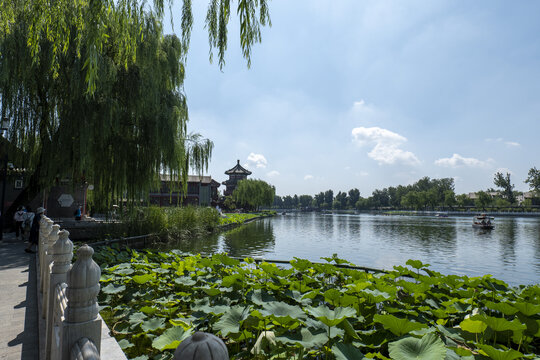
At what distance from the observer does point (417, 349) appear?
193cm

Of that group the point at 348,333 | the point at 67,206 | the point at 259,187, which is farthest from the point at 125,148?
the point at 259,187

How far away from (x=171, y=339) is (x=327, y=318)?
1219mm

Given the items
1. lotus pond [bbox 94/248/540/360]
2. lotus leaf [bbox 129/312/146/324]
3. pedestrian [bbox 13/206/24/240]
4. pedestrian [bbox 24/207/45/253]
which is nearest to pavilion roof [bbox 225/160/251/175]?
pedestrian [bbox 13/206/24/240]

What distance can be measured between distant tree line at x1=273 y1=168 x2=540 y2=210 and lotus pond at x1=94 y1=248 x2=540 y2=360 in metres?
76.0

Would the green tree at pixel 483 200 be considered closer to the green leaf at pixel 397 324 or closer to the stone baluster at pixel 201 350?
the green leaf at pixel 397 324

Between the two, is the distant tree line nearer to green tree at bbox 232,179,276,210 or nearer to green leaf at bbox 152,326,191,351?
green tree at bbox 232,179,276,210

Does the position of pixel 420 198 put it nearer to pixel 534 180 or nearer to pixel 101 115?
pixel 534 180

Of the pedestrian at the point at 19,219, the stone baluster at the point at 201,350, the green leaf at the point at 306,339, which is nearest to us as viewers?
the stone baluster at the point at 201,350

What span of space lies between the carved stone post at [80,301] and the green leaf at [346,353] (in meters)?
1.45

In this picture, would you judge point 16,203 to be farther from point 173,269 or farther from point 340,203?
point 340,203

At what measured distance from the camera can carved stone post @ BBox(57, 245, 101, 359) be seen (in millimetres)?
1451

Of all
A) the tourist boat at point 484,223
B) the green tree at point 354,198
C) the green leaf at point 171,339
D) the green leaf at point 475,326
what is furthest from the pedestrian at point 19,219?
the green tree at point 354,198

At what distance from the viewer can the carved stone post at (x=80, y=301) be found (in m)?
1.45

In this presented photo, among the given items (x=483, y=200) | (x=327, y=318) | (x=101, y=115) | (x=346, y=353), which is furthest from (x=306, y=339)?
(x=483, y=200)
